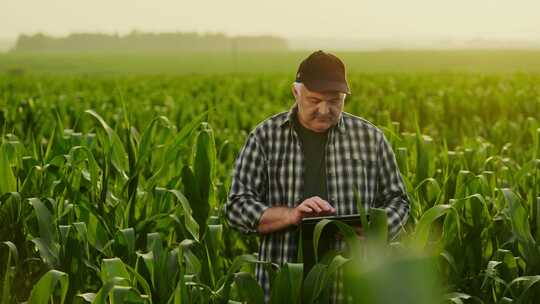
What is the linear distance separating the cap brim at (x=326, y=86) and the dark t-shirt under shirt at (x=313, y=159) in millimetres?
263

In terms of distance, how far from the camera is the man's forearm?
Result: 2873 mm

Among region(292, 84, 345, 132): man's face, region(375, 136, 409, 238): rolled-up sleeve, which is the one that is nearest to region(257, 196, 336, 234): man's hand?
region(292, 84, 345, 132): man's face

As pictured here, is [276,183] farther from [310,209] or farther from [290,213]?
[310,209]

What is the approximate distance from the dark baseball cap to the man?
0.04m

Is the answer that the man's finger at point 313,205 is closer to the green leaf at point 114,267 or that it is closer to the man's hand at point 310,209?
the man's hand at point 310,209

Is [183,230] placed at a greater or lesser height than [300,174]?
lesser

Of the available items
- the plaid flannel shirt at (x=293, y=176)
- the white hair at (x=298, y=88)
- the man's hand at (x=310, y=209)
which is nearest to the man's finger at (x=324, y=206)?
the man's hand at (x=310, y=209)

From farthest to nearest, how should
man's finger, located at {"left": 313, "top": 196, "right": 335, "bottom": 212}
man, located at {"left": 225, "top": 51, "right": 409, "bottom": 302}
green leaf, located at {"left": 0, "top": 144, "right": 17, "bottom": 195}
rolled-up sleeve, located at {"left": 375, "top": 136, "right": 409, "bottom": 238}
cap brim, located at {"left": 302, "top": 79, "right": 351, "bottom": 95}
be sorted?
green leaf, located at {"left": 0, "top": 144, "right": 17, "bottom": 195} → rolled-up sleeve, located at {"left": 375, "top": 136, "right": 409, "bottom": 238} → man, located at {"left": 225, "top": 51, "right": 409, "bottom": 302} → cap brim, located at {"left": 302, "top": 79, "right": 351, "bottom": 95} → man's finger, located at {"left": 313, "top": 196, "right": 335, "bottom": 212}

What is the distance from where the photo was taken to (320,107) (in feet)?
9.42

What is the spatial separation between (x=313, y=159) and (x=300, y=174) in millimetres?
82

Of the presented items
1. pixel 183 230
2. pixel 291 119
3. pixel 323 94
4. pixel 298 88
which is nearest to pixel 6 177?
pixel 183 230

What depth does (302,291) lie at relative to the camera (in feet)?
9.26

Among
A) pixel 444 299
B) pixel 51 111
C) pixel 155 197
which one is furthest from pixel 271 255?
pixel 51 111

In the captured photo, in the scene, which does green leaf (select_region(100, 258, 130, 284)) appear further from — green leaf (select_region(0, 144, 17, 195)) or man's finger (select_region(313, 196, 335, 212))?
green leaf (select_region(0, 144, 17, 195))
